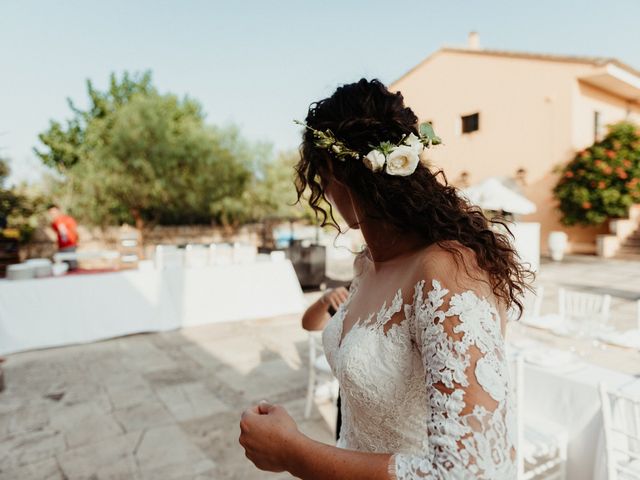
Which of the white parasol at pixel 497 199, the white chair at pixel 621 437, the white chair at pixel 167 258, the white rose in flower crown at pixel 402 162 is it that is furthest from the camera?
the white parasol at pixel 497 199

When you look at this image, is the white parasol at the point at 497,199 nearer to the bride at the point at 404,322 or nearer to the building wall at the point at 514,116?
the building wall at the point at 514,116

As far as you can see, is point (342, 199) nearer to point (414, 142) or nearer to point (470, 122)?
point (414, 142)

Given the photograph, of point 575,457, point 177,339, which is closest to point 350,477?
point 575,457

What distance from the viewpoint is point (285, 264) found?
7.25 metres

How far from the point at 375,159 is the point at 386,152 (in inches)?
1.3

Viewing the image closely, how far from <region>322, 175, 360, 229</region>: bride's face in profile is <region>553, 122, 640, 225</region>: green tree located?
14761 mm

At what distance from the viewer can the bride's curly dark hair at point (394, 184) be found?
38.1 inches

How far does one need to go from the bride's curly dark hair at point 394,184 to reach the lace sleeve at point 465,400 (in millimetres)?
182

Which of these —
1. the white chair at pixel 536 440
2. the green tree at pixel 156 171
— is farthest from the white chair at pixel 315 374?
the green tree at pixel 156 171

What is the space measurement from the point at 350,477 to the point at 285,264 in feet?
21.3

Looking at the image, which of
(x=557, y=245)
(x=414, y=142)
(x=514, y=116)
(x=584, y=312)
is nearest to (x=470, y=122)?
(x=514, y=116)

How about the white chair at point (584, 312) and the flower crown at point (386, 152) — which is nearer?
the flower crown at point (386, 152)

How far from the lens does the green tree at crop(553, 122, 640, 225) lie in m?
13.0

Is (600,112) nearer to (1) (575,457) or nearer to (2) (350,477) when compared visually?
(1) (575,457)
